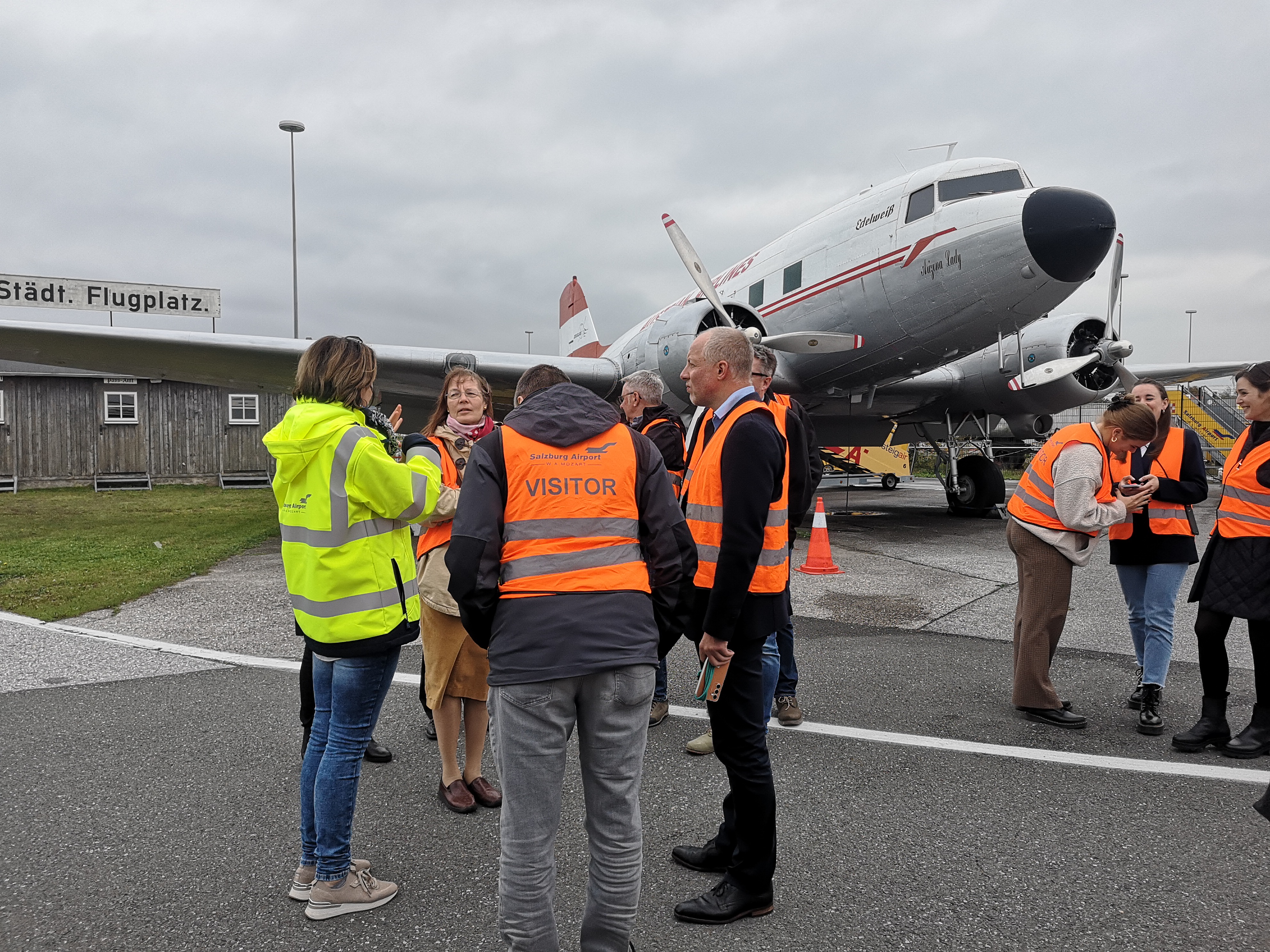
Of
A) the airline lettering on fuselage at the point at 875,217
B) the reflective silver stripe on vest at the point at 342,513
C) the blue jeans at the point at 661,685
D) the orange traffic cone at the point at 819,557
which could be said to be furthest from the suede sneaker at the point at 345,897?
the airline lettering on fuselage at the point at 875,217

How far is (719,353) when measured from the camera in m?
2.85

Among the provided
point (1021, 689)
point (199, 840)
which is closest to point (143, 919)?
point (199, 840)

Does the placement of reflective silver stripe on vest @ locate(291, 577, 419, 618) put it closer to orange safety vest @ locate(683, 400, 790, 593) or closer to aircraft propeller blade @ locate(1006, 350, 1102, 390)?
orange safety vest @ locate(683, 400, 790, 593)

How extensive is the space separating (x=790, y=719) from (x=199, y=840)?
2885 mm

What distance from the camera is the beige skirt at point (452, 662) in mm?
3451

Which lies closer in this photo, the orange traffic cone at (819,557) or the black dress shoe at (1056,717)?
the black dress shoe at (1056,717)

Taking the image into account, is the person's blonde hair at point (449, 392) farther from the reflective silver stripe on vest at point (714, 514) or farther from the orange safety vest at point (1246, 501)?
the orange safety vest at point (1246, 501)

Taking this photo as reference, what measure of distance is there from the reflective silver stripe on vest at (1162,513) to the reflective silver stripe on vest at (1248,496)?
23cm

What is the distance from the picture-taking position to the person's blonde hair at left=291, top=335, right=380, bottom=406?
2.67 metres

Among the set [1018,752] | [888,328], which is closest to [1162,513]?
[1018,752]

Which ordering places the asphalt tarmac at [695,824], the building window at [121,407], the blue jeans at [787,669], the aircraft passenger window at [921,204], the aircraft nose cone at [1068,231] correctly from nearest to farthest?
the asphalt tarmac at [695,824], the blue jeans at [787,669], the aircraft nose cone at [1068,231], the aircraft passenger window at [921,204], the building window at [121,407]

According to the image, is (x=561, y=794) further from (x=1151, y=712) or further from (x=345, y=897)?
(x=1151, y=712)

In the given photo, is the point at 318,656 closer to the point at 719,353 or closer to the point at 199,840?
the point at 199,840

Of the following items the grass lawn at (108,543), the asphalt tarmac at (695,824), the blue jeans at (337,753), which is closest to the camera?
the asphalt tarmac at (695,824)
